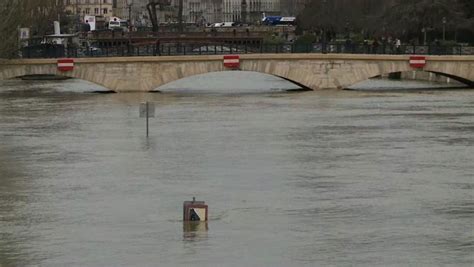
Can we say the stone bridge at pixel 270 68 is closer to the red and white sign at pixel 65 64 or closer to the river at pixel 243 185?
the red and white sign at pixel 65 64

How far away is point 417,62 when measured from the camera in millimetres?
71312

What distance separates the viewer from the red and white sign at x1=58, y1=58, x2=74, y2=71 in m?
71.0

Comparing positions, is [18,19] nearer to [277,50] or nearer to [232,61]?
[232,61]

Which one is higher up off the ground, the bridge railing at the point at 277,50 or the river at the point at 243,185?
the bridge railing at the point at 277,50

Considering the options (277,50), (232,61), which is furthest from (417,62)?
(232,61)

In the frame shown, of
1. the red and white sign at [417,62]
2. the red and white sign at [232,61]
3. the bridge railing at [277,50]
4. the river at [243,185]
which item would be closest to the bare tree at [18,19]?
the bridge railing at [277,50]

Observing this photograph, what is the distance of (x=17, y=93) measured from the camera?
75.2m

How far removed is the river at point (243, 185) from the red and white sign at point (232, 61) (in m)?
10.2

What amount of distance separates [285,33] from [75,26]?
77.2ft

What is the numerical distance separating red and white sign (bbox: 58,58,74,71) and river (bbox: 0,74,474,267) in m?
9.01

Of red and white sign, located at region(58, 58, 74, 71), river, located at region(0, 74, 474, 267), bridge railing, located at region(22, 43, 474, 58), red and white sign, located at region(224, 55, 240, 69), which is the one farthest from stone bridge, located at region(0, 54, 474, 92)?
river, located at region(0, 74, 474, 267)

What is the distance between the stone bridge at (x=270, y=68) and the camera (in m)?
72.1

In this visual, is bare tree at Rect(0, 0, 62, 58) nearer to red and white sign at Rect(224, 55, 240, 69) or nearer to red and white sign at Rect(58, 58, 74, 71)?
red and white sign at Rect(58, 58, 74, 71)

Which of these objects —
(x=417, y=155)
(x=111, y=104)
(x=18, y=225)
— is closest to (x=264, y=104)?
(x=111, y=104)
